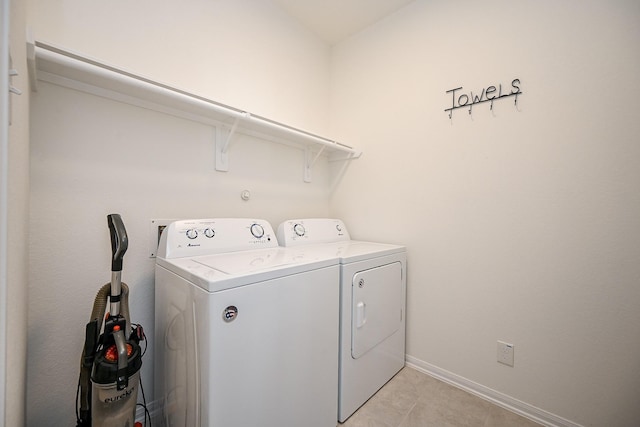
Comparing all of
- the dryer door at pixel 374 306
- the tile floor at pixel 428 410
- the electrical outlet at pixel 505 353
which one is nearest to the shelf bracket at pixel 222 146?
the dryer door at pixel 374 306

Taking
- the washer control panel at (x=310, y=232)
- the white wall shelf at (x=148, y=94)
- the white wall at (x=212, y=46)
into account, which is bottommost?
the washer control panel at (x=310, y=232)

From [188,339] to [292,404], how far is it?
1.69ft

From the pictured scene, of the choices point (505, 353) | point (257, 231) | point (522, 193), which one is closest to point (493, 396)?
point (505, 353)

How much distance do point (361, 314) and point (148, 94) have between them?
5.06 ft

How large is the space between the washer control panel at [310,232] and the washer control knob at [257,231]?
163 mm

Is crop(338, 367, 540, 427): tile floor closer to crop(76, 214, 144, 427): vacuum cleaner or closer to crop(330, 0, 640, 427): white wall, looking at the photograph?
crop(330, 0, 640, 427): white wall

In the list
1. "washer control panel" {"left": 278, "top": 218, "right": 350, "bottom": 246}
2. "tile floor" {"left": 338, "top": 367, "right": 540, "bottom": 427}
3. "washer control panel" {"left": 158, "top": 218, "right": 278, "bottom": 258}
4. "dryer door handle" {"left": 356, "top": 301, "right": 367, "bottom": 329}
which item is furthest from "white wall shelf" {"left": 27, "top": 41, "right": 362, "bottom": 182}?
"tile floor" {"left": 338, "top": 367, "right": 540, "bottom": 427}

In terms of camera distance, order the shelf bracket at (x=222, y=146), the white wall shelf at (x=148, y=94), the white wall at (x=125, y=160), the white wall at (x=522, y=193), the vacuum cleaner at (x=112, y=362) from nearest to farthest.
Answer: the vacuum cleaner at (x=112, y=362) < the white wall shelf at (x=148, y=94) < the white wall at (x=125, y=160) < the white wall at (x=522, y=193) < the shelf bracket at (x=222, y=146)

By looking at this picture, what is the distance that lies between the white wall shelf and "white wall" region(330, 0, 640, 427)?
2.62 feet

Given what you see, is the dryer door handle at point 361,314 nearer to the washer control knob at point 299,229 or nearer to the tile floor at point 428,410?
the tile floor at point 428,410

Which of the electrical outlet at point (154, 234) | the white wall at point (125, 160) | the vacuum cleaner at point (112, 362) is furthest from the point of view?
the electrical outlet at point (154, 234)

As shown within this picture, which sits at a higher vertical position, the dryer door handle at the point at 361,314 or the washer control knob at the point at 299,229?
the washer control knob at the point at 299,229

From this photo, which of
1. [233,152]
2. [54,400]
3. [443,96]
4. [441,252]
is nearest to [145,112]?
[233,152]

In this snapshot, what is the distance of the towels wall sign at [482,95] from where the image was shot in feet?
4.79
